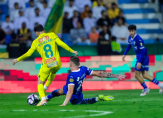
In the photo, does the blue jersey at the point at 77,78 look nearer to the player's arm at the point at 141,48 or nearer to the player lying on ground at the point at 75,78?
the player lying on ground at the point at 75,78

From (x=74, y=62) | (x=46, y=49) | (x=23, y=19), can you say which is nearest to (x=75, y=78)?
(x=74, y=62)

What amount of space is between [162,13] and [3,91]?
10.4 meters

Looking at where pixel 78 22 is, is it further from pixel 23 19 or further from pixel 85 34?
pixel 23 19

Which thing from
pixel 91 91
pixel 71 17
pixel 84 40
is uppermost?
pixel 71 17

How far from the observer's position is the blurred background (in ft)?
37.5

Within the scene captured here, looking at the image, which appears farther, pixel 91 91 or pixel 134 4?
pixel 134 4

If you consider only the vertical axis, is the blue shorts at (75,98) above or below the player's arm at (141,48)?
below

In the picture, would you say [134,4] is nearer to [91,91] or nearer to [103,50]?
[103,50]

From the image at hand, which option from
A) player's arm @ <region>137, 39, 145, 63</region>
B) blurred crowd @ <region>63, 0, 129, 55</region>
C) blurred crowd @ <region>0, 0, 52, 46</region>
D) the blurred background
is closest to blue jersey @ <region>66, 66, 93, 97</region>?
player's arm @ <region>137, 39, 145, 63</region>

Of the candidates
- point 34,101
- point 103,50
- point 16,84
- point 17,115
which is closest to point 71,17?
point 103,50

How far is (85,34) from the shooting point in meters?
15.3

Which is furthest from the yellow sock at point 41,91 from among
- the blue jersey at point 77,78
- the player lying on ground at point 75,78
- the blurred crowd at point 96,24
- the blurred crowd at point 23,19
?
the blurred crowd at point 23,19

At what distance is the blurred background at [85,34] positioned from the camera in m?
11.4

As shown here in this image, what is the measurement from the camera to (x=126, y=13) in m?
18.2
